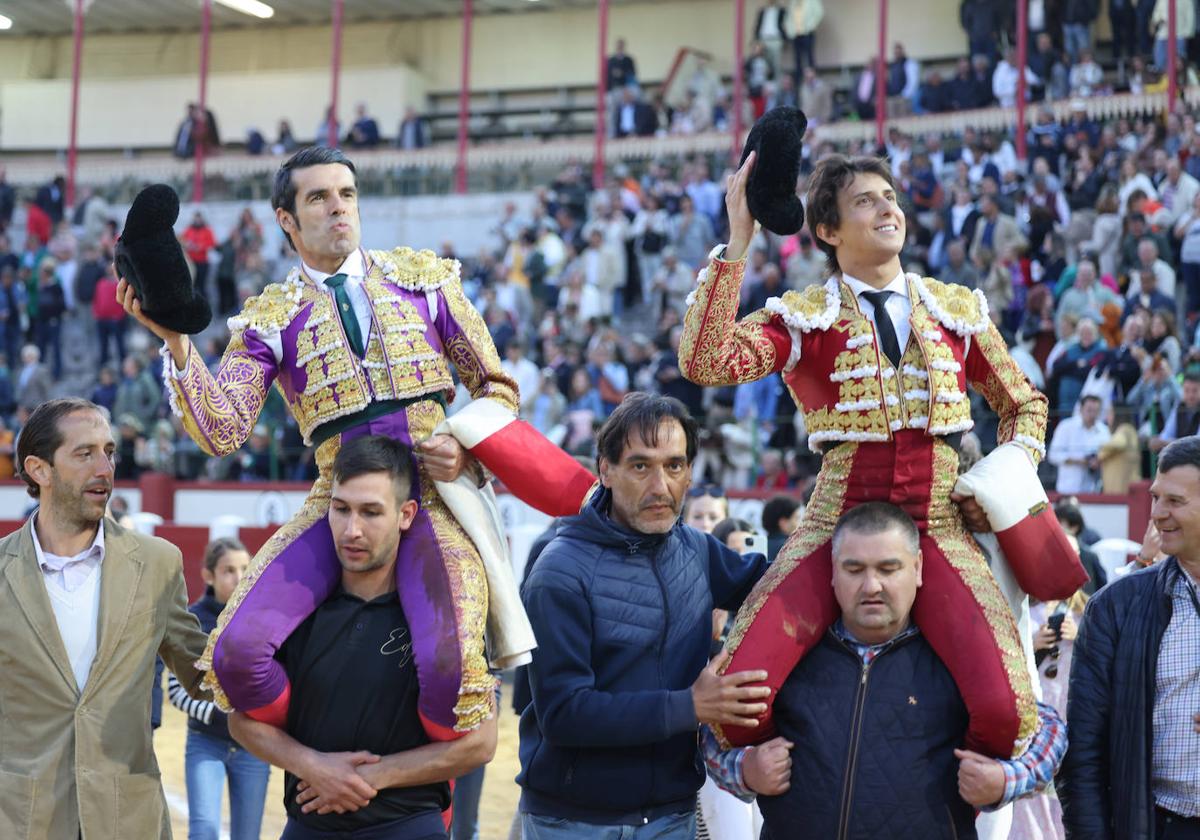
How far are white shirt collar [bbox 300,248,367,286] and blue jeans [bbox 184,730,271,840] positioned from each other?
2008 mm

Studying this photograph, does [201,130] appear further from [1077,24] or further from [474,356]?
[474,356]

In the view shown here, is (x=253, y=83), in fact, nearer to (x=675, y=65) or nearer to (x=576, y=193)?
(x=675, y=65)

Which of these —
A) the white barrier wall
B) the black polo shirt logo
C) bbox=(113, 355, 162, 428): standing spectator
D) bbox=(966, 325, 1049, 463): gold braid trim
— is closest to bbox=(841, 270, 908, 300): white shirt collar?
bbox=(966, 325, 1049, 463): gold braid trim

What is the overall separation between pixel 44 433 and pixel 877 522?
194cm

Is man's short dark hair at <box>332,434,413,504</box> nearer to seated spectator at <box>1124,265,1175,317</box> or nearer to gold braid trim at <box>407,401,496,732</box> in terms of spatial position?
gold braid trim at <box>407,401,496,732</box>

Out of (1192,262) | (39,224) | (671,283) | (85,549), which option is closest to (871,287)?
(85,549)

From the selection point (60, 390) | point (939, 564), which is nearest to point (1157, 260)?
point (939, 564)

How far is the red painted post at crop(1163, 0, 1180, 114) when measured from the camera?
16.6m

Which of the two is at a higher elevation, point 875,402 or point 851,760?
point 875,402

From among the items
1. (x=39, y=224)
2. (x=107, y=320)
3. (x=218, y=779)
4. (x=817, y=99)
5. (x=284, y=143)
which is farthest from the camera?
(x=284, y=143)

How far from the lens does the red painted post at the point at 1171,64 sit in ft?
54.4

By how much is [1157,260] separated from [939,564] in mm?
9123

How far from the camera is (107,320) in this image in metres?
17.8

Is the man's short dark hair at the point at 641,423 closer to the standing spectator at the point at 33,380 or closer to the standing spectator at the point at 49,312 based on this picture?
the standing spectator at the point at 33,380
